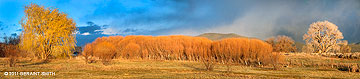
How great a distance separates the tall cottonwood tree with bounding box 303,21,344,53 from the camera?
2175 inches

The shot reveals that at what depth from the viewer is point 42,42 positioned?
117ft

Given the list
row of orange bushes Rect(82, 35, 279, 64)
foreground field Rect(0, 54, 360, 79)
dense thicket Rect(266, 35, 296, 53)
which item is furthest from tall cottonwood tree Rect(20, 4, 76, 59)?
dense thicket Rect(266, 35, 296, 53)

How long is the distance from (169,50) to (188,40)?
4.84m

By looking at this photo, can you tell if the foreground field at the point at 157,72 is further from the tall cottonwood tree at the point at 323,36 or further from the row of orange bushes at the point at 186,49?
the tall cottonwood tree at the point at 323,36

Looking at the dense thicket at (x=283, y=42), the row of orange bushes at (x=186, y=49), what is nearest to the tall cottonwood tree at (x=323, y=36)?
the dense thicket at (x=283, y=42)

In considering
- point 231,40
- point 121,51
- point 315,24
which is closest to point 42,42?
point 121,51

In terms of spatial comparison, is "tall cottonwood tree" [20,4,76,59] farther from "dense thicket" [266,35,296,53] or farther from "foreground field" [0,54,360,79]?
"dense thicket" [266,35,296,53]

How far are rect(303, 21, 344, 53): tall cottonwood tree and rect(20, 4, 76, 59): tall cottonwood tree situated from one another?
5990 cm

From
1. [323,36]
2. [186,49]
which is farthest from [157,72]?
[323,36]

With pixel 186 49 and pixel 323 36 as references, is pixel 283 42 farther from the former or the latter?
pixel 186 49

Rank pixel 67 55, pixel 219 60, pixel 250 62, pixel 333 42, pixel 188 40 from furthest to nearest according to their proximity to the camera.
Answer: pixel 333 42
pixel 188 40
pixel 67 55
pixel 219 60
pixel 250 62

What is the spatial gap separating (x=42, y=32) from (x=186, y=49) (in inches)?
1008

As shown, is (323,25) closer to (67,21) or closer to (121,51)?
(121,51)

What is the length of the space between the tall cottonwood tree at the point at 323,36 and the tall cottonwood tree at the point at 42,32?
5990cm
